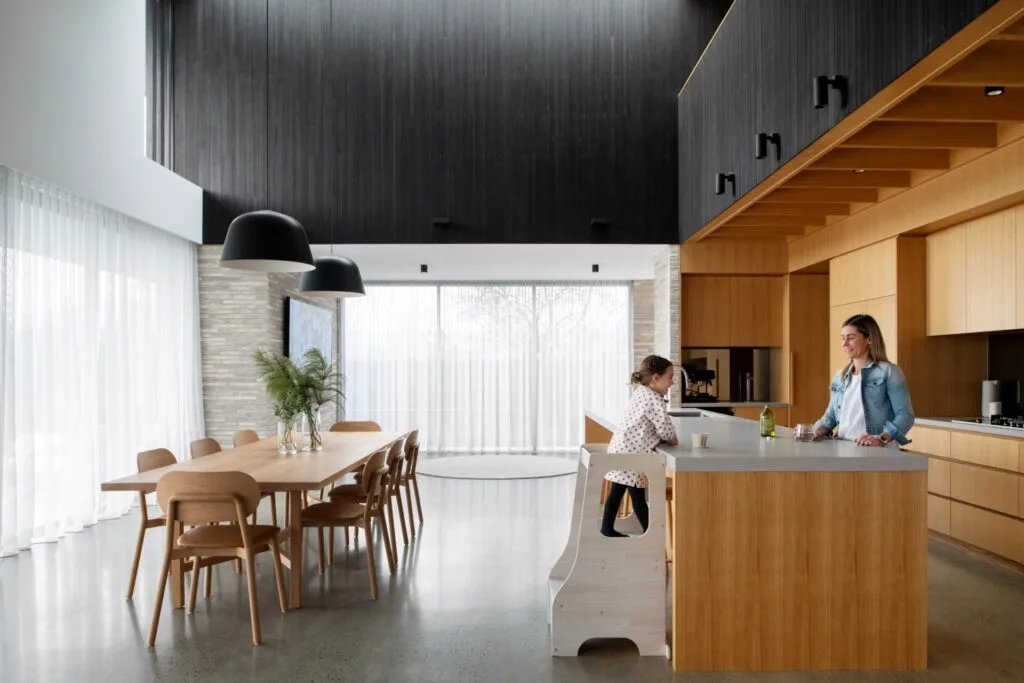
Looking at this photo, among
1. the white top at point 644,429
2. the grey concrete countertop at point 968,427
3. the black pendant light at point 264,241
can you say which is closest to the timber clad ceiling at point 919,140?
the grey concrete countertop at point 968,427

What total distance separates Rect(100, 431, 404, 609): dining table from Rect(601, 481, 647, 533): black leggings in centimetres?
139

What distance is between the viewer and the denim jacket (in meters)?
3.71

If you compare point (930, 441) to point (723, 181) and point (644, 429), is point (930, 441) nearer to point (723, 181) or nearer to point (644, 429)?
Result: point (723, 181)

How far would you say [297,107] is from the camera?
26.7ft

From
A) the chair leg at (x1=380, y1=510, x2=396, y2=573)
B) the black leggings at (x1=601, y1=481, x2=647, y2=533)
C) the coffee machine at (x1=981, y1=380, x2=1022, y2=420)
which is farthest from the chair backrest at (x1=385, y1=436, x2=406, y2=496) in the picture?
the coffee machine at (x1=981, y1=380, x2=1022, y2=420)

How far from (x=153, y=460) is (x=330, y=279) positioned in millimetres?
1992

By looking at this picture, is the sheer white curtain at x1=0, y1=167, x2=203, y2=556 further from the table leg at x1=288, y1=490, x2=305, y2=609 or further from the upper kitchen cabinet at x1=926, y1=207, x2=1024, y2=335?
the upper kitchen cabinet at x1=926, y1=207, x2=1024, y2=335

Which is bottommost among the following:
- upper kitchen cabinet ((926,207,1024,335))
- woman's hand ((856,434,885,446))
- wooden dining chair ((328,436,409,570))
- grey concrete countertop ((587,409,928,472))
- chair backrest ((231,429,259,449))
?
wooden dining chair ((328,436,409,570))

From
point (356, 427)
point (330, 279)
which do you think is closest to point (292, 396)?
point (330, 279)

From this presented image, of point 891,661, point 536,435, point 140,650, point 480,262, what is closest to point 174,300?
point 480,262

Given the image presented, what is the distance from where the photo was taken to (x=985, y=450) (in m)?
4.91

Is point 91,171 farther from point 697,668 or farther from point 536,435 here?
point 536,435

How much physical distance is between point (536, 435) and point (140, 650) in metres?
8.09

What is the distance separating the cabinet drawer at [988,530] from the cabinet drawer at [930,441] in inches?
14.6
